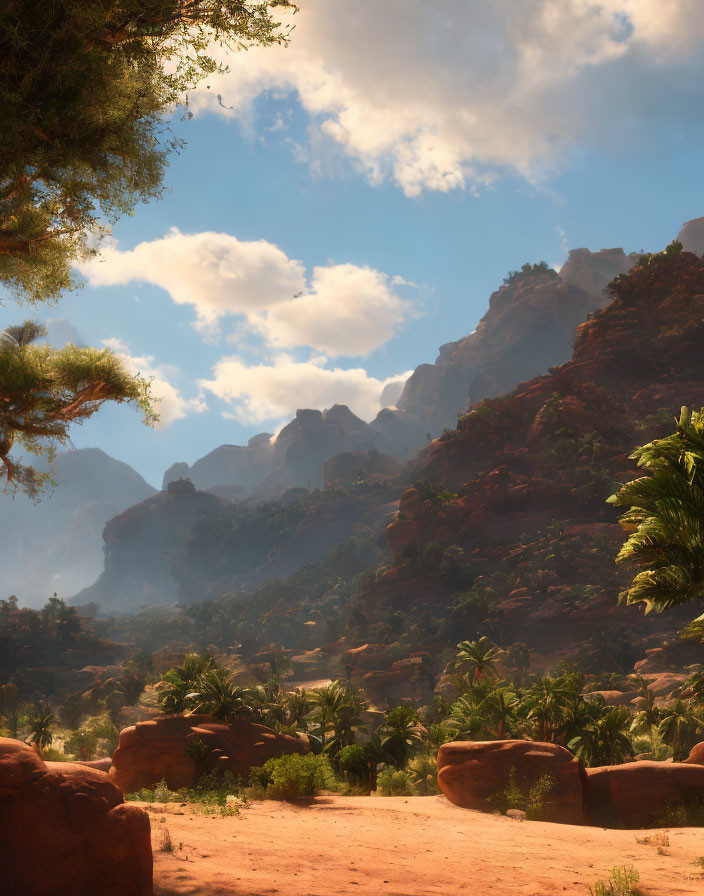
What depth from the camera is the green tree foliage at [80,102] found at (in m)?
5.91

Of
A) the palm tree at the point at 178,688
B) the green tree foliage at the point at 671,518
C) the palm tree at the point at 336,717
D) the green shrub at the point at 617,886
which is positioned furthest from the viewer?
the palm tree at the point at 336,717

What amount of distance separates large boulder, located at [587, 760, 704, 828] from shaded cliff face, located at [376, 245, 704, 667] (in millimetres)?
33229

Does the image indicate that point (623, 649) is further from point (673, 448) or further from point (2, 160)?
point (2, 160)

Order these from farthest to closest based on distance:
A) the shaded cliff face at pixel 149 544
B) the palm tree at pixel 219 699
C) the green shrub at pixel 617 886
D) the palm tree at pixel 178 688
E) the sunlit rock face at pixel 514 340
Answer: the shaded cliff face at pixel 149 544
the sunlit rock face at pixel 514 340
the palm tree at pixel 178 688
the palm tree at pixel 219 699
the green shrub at pixel 617 886

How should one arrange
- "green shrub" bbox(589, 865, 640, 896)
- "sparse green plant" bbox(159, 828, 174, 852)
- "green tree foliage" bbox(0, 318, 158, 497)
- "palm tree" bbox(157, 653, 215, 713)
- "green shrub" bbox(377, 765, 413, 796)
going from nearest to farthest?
"green shrub" bbox(589, 865, 640, 896) → "sparse green plant" bbox(159, 828, 174, 852) → "green tree foliage" bbox(0, 318, 158, 497) → "green shrub" bbox(377, 765, 413, 796) → "palm tree" bbox(157, 653, 215, 713)

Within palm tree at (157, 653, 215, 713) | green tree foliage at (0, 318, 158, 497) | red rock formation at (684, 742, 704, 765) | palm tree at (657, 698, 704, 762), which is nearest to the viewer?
green tree foliage at (0, 318, 158, 497)

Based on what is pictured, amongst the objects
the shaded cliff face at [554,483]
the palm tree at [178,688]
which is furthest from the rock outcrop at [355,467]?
the palm tree at [178,688]

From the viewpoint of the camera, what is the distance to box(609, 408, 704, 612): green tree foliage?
22.3 feet

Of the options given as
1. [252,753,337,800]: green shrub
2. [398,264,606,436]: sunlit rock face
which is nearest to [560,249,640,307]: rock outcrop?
[398,264,606,436]: sunlit rock face

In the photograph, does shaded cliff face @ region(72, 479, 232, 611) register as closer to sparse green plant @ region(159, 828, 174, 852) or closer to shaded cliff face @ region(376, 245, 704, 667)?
shaded cliff face @ region(376, 245, 704, 667)

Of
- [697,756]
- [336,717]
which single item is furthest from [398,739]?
[697,756]

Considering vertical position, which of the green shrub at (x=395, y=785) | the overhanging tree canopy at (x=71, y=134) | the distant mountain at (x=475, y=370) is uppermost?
the distant mountain at (x=475, y=370)

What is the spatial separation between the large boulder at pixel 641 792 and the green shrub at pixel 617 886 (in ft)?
28.6

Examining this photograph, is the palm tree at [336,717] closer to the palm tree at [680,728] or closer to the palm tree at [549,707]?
the palm tree at [549,707]
